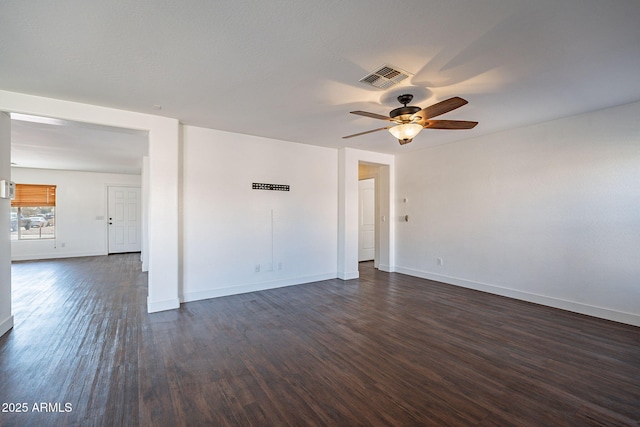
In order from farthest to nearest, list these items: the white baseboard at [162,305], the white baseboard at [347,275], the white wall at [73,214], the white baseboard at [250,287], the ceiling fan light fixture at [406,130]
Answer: the white wall at [73,214]
the white baseboard at [347,275]
the white baseboard at [250,287]
the white baseboard at [162,305]
the ceiling fan light fixture at [406,130]

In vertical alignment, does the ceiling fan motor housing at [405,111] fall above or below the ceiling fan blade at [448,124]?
above

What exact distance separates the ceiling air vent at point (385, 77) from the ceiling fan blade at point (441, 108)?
389 mm

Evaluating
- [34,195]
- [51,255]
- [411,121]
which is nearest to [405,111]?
[411,121]

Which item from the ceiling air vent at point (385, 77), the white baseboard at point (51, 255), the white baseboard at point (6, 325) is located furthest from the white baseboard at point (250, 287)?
the white baseboard at point (51, 255)

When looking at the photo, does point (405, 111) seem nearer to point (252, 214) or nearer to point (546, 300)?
point (252, 214)

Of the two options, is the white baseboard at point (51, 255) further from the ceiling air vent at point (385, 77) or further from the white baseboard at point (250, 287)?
the ceiling air vent at point (385, 77)

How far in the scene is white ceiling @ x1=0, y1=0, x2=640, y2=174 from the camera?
5.95 feet

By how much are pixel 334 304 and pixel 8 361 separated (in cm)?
350

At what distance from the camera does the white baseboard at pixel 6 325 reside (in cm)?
306

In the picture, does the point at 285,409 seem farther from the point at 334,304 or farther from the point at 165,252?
the point at 165,252

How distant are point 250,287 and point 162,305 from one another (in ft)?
4.54

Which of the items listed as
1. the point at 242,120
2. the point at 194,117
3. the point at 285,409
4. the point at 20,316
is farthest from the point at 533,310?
A: the point at 20,316

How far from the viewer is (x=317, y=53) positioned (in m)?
2.29

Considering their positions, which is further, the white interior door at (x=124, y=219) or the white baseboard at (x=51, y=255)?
the white interior door at (x=124, y=219)
